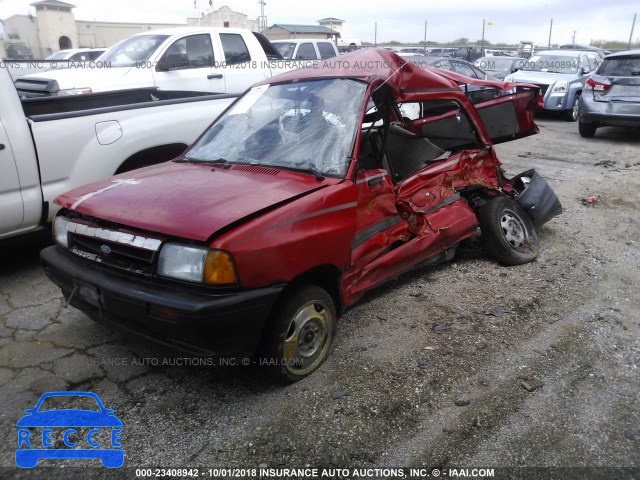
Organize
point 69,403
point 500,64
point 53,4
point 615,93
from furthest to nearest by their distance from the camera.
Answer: point 53,4, point 500,64, point 615,93, point 69,403

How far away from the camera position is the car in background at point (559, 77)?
13.0m

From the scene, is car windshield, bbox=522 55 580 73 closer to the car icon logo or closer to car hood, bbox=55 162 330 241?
car hood, bbox=55 162 330 241

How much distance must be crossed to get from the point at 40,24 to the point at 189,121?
44.4 meters

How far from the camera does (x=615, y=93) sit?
10.0 meters

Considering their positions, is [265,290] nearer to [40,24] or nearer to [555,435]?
[555,435]

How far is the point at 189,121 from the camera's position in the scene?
17.0ft

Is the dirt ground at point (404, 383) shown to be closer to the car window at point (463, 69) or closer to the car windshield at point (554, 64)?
the car window at point (463, 69)

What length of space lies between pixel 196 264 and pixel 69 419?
113 cm

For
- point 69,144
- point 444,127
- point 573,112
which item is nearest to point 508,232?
point 444,127

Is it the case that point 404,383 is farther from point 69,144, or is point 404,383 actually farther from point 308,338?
point 69,144

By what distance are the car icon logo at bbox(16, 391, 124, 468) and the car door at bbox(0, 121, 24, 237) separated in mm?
1797

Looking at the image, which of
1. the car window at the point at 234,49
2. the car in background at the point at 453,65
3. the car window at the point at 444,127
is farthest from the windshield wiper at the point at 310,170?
the car in background at the point at 453,65

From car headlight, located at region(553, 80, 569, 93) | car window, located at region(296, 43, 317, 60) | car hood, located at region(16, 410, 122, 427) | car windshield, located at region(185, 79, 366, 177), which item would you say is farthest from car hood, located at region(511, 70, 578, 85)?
car hood, located at region(16, 410, 122, 427)

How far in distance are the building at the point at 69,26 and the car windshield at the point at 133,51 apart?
1304 inches
